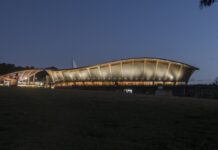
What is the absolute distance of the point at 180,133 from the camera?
11.4 m

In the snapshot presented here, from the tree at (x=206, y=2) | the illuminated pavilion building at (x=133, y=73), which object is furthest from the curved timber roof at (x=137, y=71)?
the tree at (x=206, y=2)

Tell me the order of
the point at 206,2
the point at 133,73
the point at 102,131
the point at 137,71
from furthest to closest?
the point at 133,73 < the point at 137,71 < the point at 206,2 < the point at 102,131

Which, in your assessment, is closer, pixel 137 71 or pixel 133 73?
pixel 137 71

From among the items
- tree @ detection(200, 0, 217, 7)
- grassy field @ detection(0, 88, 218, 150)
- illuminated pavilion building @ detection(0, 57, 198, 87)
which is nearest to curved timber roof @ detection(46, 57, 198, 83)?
illuminated pavilion building @ detection(0, 57, 198, 87)

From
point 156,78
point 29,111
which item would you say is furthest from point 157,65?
point 29,111

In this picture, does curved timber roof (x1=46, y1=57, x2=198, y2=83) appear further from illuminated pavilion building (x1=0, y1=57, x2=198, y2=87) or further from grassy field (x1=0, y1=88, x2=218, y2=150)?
grassy field (x1=0, y1=88, x2=218, y2=150)

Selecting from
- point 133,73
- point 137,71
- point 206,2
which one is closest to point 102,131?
point 206,2

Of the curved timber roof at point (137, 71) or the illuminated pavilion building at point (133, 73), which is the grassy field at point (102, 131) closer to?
the illuminated pavilion building at point (133, 73)

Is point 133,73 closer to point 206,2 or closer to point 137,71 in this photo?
point 137,71

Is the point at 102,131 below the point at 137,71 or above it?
below

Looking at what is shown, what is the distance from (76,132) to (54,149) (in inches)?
80.9

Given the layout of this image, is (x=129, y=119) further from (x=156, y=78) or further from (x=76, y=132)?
(x=156, y=78)

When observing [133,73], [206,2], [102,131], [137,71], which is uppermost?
[137,71]

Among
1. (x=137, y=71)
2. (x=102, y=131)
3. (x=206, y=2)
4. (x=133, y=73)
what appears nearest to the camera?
(x=102, y=131)
